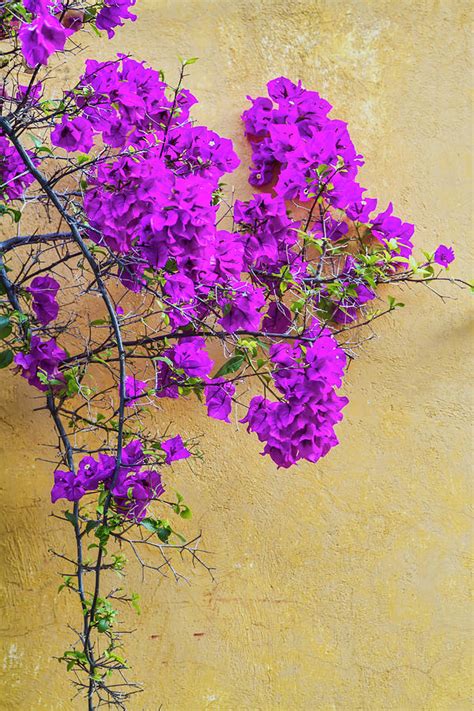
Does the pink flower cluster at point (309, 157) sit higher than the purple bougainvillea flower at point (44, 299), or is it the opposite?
the pink flower cluster at point (309, 157)

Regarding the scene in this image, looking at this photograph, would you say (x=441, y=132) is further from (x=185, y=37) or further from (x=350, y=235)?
(x=185, y=37)

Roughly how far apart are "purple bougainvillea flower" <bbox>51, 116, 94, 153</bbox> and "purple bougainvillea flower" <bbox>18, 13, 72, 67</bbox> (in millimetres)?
444

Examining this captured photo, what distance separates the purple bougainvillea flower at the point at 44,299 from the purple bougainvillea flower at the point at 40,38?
2.14 ft

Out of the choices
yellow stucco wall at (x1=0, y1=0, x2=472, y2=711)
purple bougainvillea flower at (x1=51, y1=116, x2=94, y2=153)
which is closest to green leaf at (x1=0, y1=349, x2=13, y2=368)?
yellow stucco wall at (x1=0, y1=0, x2=472, y2=711)

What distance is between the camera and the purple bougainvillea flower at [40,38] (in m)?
1.31

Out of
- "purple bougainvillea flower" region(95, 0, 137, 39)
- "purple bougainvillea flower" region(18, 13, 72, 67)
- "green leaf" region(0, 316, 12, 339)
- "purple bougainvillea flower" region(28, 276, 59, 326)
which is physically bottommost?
"green leaf" region(0, 316, 12, 339)

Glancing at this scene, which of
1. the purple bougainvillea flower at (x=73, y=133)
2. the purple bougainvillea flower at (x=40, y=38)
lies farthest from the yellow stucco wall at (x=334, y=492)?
the purple bougainvillea flower at (x=40, y=38)

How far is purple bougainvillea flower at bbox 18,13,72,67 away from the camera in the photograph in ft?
4.29

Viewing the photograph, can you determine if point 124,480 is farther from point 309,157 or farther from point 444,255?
point 444,255

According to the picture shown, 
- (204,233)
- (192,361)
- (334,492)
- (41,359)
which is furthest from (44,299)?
(334,492)

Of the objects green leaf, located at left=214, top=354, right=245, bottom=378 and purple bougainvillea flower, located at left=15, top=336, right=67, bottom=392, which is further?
green leaf, located at left=214, top=354, right=245, bottom=378

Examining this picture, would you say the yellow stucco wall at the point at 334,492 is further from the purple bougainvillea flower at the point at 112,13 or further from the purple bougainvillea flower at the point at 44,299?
the purple bougainvillea flower at the point at 112,13

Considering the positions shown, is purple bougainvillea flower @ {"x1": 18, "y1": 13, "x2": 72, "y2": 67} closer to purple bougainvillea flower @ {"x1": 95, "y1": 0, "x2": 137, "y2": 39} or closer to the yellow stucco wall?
purple bougainvillea flower @ {"x1": 95, "y1": 0, "x2": 137, "y2": 39}

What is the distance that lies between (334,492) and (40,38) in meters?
1.40
